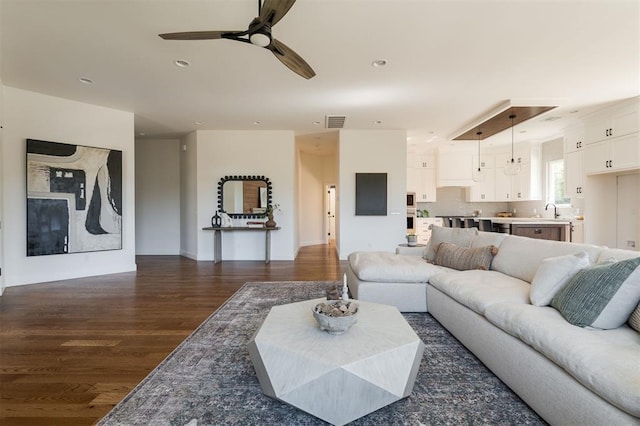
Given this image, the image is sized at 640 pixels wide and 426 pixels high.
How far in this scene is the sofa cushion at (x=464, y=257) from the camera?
3.04 metres

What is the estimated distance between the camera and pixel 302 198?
8680 millimetres

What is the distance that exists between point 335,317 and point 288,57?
211cm

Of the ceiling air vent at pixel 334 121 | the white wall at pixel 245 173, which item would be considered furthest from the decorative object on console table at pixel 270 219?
the ceiling air vent at pixel 334 121

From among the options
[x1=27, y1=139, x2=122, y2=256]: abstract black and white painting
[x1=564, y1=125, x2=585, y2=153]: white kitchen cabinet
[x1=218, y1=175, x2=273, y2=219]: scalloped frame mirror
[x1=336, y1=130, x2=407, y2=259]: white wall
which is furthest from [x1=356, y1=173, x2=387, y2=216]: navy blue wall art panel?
[x1=27, y1=139, x2=122, y2=256]: abstract black and white painting

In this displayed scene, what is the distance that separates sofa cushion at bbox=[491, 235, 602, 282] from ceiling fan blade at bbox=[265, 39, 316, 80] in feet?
8.52

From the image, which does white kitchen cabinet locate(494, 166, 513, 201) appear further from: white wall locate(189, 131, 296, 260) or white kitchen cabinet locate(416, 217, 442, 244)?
white wall locate(189, 131, 296, 260)

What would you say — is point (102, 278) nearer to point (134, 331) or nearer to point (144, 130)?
point (134, 331)

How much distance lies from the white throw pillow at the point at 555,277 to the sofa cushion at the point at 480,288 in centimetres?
12

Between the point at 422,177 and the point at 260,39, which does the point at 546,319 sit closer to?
the point at 260,39

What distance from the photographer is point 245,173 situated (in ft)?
21.0

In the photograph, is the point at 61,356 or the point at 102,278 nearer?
the point at 61,356

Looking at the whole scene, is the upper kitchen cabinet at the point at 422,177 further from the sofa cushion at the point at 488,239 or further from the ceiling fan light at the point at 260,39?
the ceiling fan light at the point at 260,39

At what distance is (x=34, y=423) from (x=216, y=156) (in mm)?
5424

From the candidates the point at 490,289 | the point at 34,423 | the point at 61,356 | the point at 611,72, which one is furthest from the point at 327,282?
the point at 611,72
